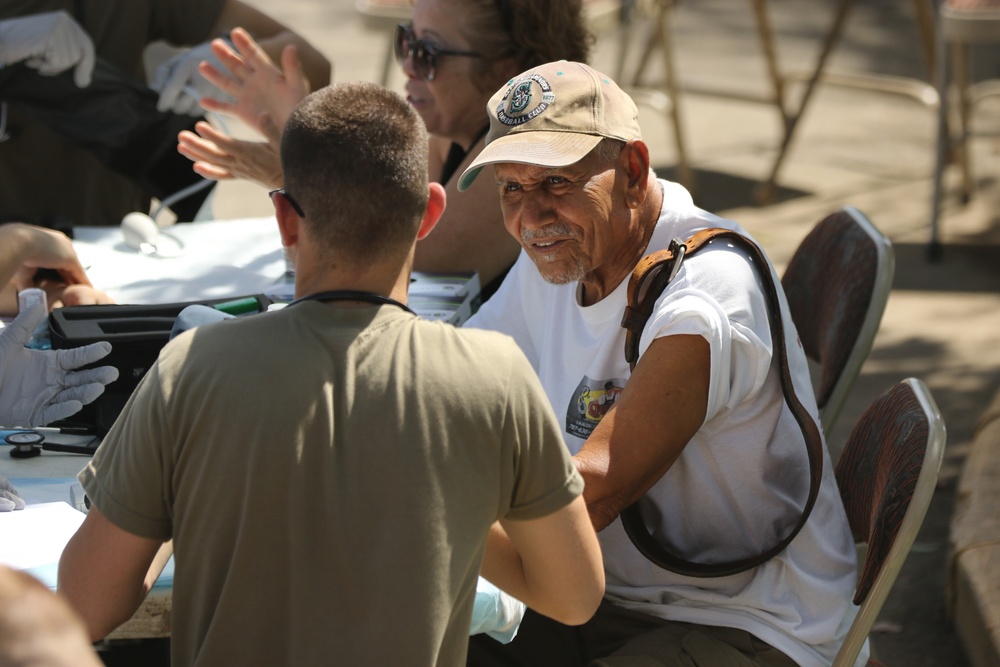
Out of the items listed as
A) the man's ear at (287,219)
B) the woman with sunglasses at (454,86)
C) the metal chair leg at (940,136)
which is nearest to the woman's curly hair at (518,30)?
the woman with sunglasses at (454,86)

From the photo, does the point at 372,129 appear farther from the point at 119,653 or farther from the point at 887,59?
the point at 887,59

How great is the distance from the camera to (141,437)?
1255 millimetres

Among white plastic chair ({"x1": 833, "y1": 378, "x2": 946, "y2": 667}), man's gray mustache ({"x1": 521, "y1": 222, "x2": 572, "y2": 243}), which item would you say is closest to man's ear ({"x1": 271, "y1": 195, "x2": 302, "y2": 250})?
man's gray mustache ({"x1": 521, "y1": 222, "x2": 572, "y2": 243})

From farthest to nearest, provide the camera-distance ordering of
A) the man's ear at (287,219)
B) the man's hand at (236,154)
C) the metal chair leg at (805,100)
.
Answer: the metal chair leg at (805,100) < the man's hand at (236,154) < the man's ear at (287,219)

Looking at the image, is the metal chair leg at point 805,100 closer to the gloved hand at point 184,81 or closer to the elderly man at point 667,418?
the gloved hand at point 184,81

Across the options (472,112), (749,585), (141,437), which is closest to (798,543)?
(749,585)

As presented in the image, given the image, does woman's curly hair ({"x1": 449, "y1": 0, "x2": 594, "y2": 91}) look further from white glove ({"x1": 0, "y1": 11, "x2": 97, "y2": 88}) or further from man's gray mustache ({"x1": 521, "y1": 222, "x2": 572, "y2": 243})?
white glove ({"x1": 0, "y1": 11, "x2": 97, "y2": 88})

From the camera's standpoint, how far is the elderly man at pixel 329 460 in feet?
4.09

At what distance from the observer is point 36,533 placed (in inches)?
63.1

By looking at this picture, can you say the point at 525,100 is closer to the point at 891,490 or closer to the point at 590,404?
the point at 590,404

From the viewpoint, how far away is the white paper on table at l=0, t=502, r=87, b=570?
154cm

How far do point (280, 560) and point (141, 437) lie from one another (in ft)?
0.66

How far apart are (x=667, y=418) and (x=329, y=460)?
2.03ft

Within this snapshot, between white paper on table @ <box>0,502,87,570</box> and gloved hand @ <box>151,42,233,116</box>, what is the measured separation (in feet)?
4.90
